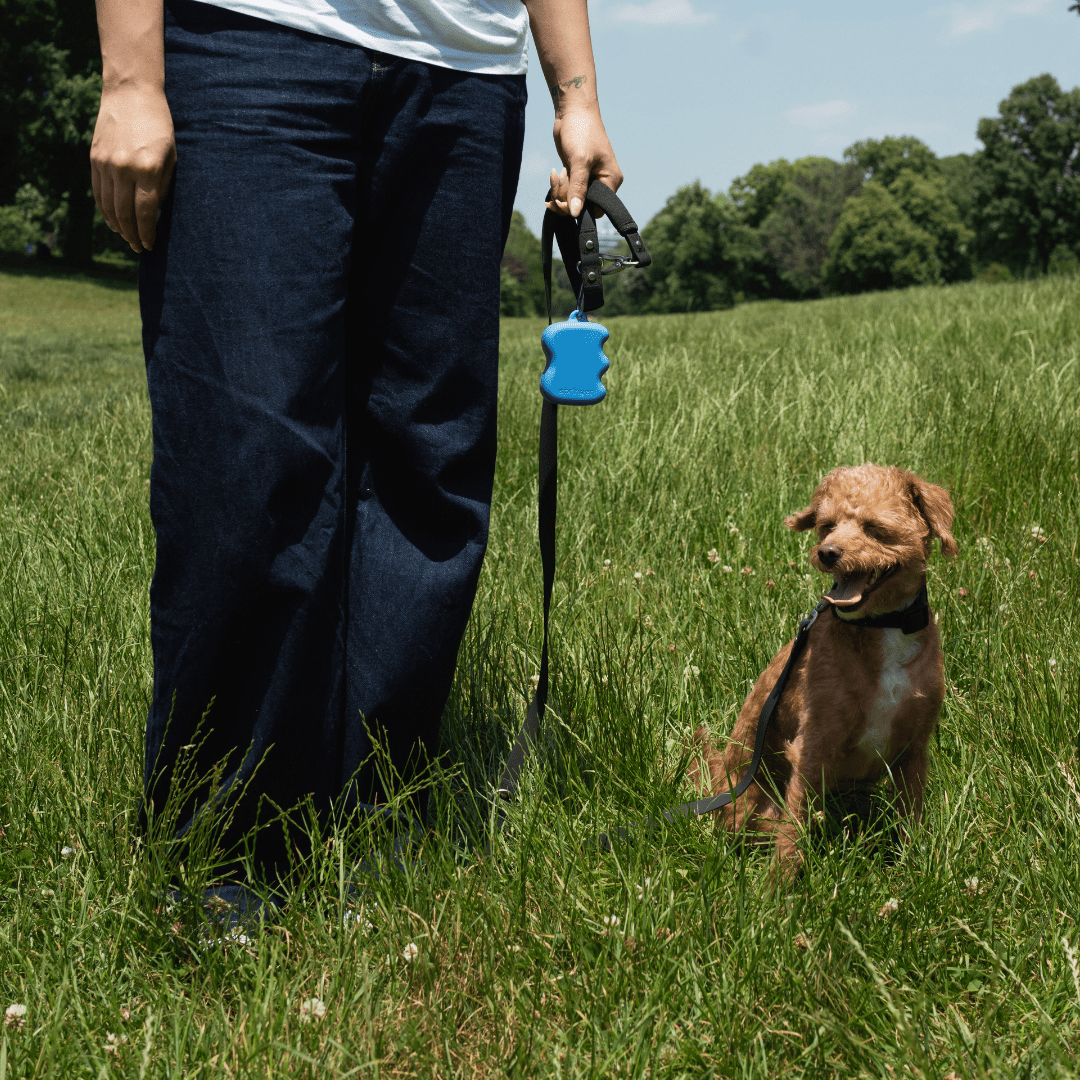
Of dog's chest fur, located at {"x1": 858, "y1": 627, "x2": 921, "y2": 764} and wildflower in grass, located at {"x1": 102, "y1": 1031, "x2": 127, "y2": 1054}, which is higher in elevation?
dog's chest fur, located at {"x1": 858, "y1": 627, "x2": 921, "y2": 764}

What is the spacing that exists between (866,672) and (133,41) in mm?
1864

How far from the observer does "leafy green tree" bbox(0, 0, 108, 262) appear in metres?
32.1

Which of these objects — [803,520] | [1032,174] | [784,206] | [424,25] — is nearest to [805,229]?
[784,206]

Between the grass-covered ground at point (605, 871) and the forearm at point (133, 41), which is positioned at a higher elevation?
the forearm at point (133, 41)

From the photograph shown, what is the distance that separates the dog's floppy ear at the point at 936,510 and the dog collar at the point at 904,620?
0.14 m

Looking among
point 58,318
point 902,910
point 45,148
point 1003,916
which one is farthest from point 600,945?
point 45,148

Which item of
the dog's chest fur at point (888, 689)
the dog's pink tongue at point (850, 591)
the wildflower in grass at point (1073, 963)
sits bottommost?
the wildflower in grass at point (1073, 963)

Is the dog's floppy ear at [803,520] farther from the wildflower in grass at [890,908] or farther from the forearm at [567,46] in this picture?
the forearm at [567,46]

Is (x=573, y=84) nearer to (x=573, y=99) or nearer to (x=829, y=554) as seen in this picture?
(x=573, y=99)

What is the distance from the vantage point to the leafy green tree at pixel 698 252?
229ft

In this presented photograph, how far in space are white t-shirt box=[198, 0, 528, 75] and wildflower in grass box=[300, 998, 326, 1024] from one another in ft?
5.38

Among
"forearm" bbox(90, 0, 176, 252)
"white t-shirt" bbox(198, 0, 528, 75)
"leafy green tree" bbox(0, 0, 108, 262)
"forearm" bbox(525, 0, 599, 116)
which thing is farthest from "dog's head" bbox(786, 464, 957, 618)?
"leafy green tree" bbox(0, 0, 108, 262)

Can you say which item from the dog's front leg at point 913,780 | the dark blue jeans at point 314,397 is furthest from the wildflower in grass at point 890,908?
the dark blue jeans at point 314,397

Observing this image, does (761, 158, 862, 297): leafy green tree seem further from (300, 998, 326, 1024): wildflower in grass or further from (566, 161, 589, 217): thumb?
(300, 998, 326, 1024): wildflower in grass
